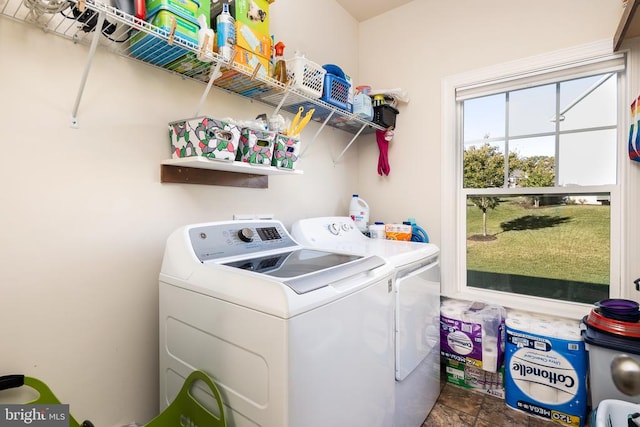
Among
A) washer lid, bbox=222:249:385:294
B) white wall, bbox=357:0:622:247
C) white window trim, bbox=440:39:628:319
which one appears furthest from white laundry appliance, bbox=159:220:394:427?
white wall, bbox=357:0:622:247

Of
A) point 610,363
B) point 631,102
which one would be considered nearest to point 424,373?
point 610,363

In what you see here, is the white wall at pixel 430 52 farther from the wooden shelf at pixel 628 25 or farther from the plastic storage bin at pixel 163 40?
the plastic storage bin at pixel 163 40

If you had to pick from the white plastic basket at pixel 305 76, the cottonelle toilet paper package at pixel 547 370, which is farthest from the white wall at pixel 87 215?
the cottonelle toilet paper package at pixel 547 370

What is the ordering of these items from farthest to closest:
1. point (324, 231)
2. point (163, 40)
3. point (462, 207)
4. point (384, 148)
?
point (384, 148) → point (462, 207) → point (324, 231) → point (163, 40)

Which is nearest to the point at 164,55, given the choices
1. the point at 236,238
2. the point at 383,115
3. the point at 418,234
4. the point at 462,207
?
the point at 236,238

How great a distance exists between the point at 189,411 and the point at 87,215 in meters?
0.84

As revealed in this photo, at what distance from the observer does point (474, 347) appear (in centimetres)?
201

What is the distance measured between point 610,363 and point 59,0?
2.74m

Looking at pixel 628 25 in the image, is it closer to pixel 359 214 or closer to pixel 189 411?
pixel 359 214

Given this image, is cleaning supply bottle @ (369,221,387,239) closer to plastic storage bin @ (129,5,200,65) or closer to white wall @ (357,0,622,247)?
white wall @ (357,0,622,247)

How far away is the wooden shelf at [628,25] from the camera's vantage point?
1.48 m

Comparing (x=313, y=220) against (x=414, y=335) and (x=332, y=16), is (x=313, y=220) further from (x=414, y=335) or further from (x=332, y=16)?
(x=332, y=16)

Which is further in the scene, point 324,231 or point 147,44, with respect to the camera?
point 324,231

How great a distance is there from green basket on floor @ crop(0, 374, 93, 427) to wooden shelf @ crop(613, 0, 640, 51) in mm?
2853
